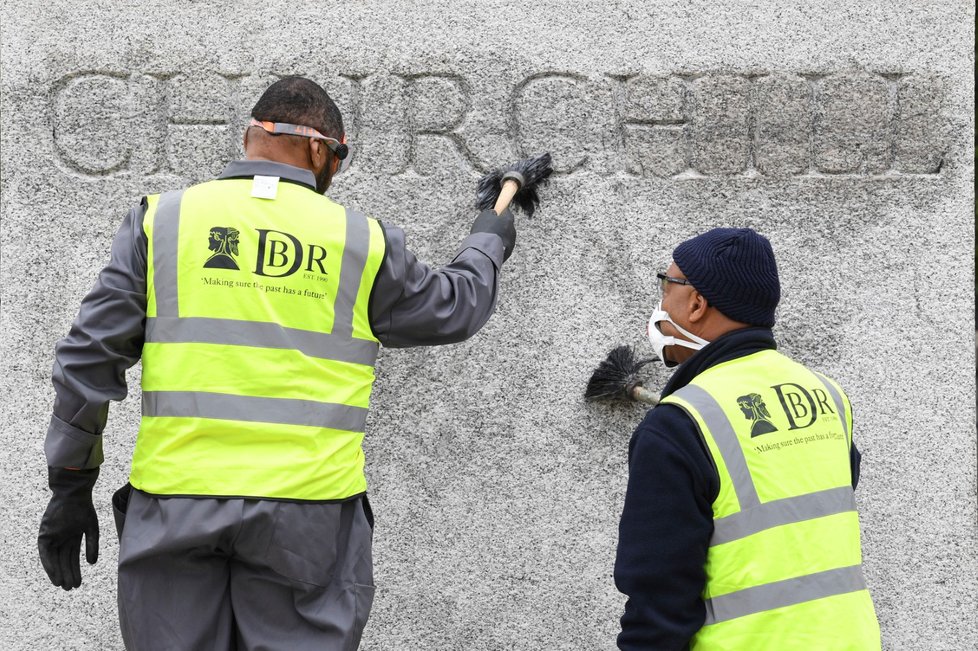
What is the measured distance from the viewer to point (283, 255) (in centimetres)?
247

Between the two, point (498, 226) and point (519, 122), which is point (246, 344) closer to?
point (498, 226)

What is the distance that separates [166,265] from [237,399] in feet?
1.21

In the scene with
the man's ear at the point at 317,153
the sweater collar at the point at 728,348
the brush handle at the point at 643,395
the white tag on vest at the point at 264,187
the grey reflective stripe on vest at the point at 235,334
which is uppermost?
the man's ear at the point at 317,153

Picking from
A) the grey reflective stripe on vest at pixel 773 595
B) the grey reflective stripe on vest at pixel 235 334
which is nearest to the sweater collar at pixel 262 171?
the grey reflective stripe on vest at pixel 235 334

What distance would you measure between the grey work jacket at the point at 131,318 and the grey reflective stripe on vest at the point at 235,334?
87 millimetres

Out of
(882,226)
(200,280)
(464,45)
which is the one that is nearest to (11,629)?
A: (200,280)

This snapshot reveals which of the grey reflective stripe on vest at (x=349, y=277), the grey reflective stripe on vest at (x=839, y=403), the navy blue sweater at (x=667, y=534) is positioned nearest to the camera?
the navy blue sweater at (x=667, y=534)

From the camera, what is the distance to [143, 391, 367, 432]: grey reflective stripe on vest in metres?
2.41

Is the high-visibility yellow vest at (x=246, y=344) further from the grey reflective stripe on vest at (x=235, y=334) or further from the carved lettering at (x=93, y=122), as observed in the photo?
the carved lettering at (x=93, y=122)

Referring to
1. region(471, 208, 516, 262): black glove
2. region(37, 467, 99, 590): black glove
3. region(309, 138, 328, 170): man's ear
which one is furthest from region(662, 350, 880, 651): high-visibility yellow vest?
region(37, 467, 99, 590): black glove

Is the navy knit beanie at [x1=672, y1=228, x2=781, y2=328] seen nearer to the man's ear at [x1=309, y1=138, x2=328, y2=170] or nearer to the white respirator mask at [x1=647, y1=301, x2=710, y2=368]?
the white respirator mask at [x1=647, y1=301, x2=710, y2=368]

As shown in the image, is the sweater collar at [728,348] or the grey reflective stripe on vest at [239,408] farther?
the grey reflective stripe on vest at [239,408]

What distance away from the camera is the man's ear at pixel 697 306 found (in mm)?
2234

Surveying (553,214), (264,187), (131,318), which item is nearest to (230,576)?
(131,318)
